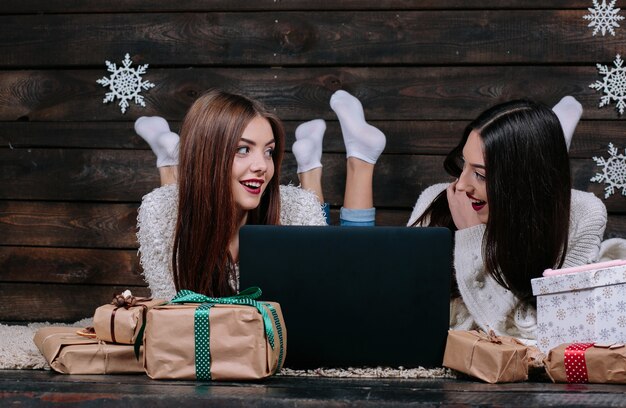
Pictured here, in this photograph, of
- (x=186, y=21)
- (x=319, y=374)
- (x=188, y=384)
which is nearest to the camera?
(x=188, y=384)

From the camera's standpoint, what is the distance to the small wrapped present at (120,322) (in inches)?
79.5

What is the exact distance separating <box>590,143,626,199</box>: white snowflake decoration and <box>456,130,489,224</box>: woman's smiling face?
853 millimetres

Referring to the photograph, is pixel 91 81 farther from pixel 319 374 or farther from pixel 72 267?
pixel 319 374

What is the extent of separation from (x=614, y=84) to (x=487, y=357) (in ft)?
5.71

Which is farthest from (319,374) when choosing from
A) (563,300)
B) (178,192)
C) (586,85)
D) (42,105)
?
(42,105)

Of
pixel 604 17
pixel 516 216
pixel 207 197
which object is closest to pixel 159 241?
pixel 207 197

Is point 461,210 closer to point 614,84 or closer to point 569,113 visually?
point 569,113

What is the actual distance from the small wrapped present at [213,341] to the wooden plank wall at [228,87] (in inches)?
62.6

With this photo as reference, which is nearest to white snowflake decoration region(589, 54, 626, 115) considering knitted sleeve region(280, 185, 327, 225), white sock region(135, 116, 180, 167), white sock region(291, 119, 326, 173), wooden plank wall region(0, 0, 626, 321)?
wooden plank wall region(0, 0, 626, 321)

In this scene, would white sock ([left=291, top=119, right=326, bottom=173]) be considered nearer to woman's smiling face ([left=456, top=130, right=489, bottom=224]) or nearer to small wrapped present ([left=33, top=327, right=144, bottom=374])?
woman's smiling face ([left=456, top=130, right=489, bottom=224])

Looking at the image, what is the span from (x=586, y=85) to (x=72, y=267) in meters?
2.14

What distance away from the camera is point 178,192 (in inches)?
105

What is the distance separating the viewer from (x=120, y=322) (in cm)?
203

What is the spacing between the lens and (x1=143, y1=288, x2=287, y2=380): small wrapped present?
189cm
